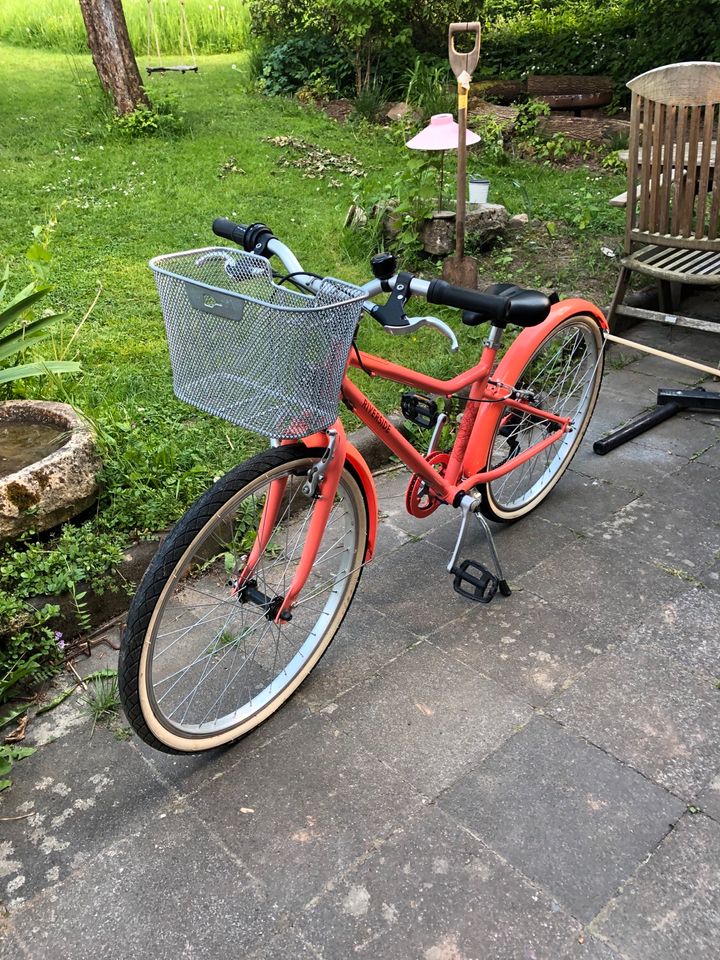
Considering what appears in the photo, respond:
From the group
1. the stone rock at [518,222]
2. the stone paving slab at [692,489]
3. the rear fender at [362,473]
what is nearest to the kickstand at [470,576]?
the rear fender at [362,473]

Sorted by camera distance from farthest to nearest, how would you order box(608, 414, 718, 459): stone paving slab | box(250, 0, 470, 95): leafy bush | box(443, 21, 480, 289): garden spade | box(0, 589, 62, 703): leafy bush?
1. box(250, 0, 470, 95): leafy bush
2. box(443, 21, 480, 289): garden spade
3. box(608, 414, 718, 459): stone paving slab
4. box(0, 589, 62, 703): leafy bush

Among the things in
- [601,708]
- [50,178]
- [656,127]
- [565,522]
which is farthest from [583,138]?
[601,708]

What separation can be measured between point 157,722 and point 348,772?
550 millimetres

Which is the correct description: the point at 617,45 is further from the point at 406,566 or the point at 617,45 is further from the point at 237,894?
the point at 237,894

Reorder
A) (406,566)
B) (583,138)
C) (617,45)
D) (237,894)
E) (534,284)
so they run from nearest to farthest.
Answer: (237,894) < (406,566) < (534,284) < (583,138) < (617,45)

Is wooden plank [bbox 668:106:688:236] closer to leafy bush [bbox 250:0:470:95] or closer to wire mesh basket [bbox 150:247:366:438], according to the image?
wire mesh basket [bbox 150:247:366:438]

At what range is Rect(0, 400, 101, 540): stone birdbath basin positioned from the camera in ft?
9.29

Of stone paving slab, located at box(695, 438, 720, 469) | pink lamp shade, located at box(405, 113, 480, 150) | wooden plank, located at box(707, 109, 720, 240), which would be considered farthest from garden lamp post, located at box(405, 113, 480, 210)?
stone paving slab, located at box(695, 438, 720, 469)

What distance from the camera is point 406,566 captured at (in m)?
3.21

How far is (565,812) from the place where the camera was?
2162mm

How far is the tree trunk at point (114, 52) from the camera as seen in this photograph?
8.00 m

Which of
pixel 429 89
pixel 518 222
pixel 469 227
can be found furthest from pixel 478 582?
pixel 429 89

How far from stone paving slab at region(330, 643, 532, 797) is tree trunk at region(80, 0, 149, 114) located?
7614mm

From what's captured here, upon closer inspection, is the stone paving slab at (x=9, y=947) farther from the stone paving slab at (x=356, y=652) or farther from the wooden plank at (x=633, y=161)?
the wooden plank at (x=633, y=161)
